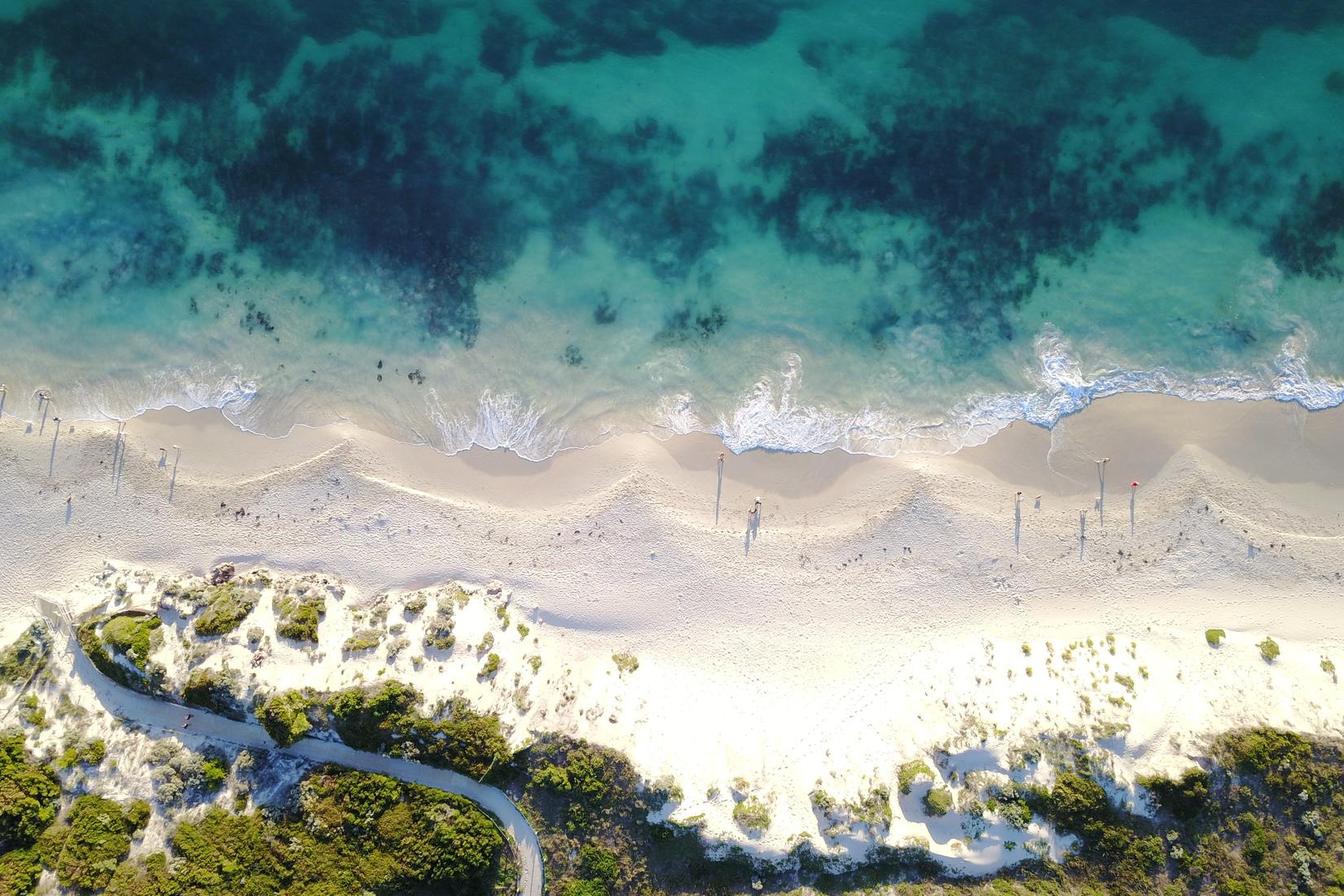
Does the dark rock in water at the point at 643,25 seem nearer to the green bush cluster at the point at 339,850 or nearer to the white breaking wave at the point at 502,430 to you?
the white breaking wave at the point at 502,430

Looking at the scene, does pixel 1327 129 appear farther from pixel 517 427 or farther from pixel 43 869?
pixel 43 869

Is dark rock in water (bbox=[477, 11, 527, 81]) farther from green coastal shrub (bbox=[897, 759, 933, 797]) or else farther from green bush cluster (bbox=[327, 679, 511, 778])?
green coastal shrub (bbox=[897, 759, 933, 797])

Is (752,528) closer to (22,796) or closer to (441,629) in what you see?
(441,629)

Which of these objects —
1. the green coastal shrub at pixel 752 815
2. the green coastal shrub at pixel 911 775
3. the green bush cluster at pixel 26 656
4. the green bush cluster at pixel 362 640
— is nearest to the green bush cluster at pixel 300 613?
the green bush cluster at pixel 362 640

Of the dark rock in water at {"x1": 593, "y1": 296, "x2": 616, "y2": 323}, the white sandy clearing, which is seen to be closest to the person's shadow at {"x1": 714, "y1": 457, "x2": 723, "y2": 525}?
the white sandy clearing

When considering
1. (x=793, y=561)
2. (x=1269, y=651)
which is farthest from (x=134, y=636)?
(x=1269, y=651)

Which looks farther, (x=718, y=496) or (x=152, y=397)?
(x=152, y=397)
